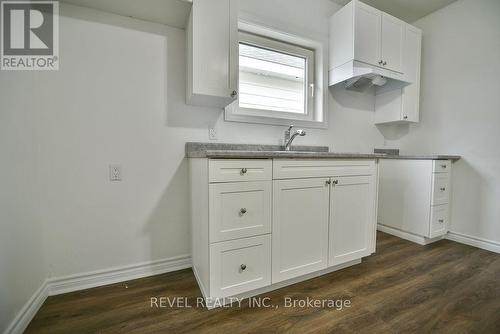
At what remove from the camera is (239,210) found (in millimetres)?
1180

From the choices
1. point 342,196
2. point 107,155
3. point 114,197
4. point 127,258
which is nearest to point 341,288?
point 342,196

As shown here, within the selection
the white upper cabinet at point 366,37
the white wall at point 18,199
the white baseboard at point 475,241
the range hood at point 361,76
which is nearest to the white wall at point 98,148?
the white wall at point 18,199

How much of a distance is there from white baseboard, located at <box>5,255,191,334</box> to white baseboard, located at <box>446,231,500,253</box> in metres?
2.72

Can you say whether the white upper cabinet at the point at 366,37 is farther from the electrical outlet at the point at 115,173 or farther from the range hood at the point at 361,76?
the electrical outlet at the point at 115,173

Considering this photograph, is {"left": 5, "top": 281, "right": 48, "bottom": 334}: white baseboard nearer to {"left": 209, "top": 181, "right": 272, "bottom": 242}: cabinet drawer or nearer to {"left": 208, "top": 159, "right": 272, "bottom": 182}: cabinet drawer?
{"left": 209, "top": 181, "right": 272, "bottom": 242}: cabinet drawer

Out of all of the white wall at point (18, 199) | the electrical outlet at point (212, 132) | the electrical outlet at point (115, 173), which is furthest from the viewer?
the electrical outlet at point (212, 132)

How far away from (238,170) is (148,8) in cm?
121

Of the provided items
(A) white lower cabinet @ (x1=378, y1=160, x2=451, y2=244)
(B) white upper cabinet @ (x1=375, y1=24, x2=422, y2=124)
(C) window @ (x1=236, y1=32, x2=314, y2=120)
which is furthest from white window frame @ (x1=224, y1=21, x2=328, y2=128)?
(A) white lower cabinet @ (x1=378, y1=160, x2=451, y2=244)

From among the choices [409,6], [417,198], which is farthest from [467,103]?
[409,6]

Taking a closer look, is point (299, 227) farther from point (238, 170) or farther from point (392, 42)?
point (392, 42)

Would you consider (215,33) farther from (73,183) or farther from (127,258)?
(127,258)

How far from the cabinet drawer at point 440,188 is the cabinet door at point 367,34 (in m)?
1.28

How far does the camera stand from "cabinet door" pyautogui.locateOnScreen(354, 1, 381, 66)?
6.41 feet

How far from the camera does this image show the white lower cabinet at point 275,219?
3.74ft
